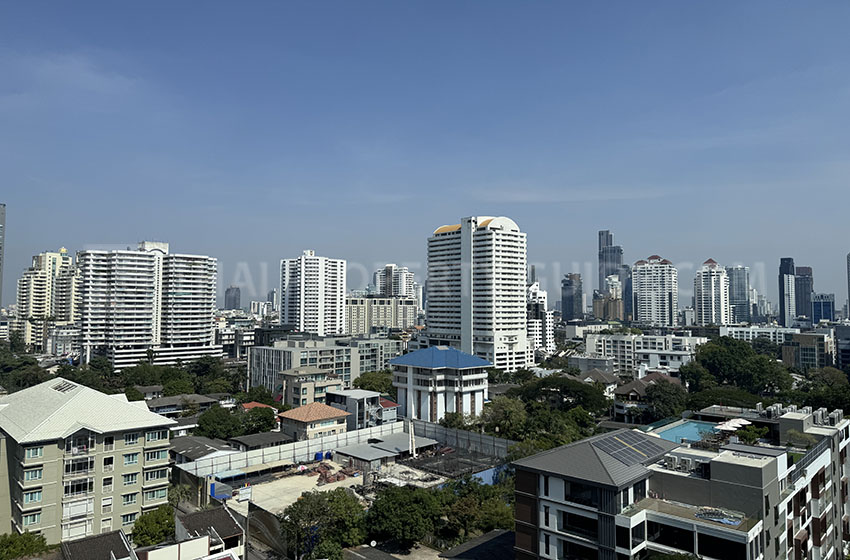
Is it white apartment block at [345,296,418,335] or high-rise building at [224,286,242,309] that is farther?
high-rise building at [224,286,242,309]

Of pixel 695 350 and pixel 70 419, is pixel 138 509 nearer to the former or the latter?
pixel 70 419

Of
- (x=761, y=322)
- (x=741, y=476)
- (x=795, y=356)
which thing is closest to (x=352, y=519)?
(x=741, y=476)

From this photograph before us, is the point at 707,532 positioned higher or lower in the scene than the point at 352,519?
higher

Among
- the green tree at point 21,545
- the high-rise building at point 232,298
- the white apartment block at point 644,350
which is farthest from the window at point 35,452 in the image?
the high-rise building at point 232,298

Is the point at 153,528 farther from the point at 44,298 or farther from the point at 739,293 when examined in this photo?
the point at 739,293

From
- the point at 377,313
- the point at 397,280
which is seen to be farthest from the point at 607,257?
the point at 377,313

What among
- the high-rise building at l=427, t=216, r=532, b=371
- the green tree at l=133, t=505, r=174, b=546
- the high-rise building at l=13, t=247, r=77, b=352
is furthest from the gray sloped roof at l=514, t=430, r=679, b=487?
the high-rise building at l=13, t=247, r=77, b=352

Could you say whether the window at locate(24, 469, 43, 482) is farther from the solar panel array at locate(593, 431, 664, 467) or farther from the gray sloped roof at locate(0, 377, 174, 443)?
the solar panel array at locate(593, 431, 664, 467)
